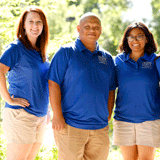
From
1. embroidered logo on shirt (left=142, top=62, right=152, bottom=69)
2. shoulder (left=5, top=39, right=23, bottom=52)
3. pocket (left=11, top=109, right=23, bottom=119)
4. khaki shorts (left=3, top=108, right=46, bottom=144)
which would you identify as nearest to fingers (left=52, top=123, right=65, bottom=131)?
khaki shorts (left=3, top=108, right=46, bottom=144)

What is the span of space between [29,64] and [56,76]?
0.84 feet

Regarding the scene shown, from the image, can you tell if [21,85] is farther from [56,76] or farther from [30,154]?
[30,154]

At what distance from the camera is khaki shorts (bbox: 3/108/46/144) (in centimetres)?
205

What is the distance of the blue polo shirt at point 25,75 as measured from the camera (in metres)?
2.08

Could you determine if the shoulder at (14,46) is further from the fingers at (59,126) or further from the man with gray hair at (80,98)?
the fingers at (59,126)

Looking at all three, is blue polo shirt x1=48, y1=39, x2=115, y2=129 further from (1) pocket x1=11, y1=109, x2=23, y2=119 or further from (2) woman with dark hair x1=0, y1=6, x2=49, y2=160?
(1) pocket x1=11, y1=109, x2=23, y2=119

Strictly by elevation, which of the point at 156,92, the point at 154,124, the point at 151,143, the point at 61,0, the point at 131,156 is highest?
the point at 61,0

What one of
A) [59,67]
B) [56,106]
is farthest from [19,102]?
[59,67]

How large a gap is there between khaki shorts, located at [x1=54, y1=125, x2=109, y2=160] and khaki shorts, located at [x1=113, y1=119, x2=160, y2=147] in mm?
235

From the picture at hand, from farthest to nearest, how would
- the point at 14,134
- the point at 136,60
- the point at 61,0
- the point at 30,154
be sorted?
the point at 61,0 < the point at 136,60 < the point at 30,154 < the point at 14,134

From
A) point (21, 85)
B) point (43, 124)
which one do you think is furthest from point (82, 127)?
point (21, 85)

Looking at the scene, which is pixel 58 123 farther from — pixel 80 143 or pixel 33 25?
pixel 33 25

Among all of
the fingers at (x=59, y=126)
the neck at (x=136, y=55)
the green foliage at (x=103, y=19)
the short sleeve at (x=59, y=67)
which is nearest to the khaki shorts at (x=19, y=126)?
the fingers at (x=59, y=126)

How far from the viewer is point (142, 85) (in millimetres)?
2258
